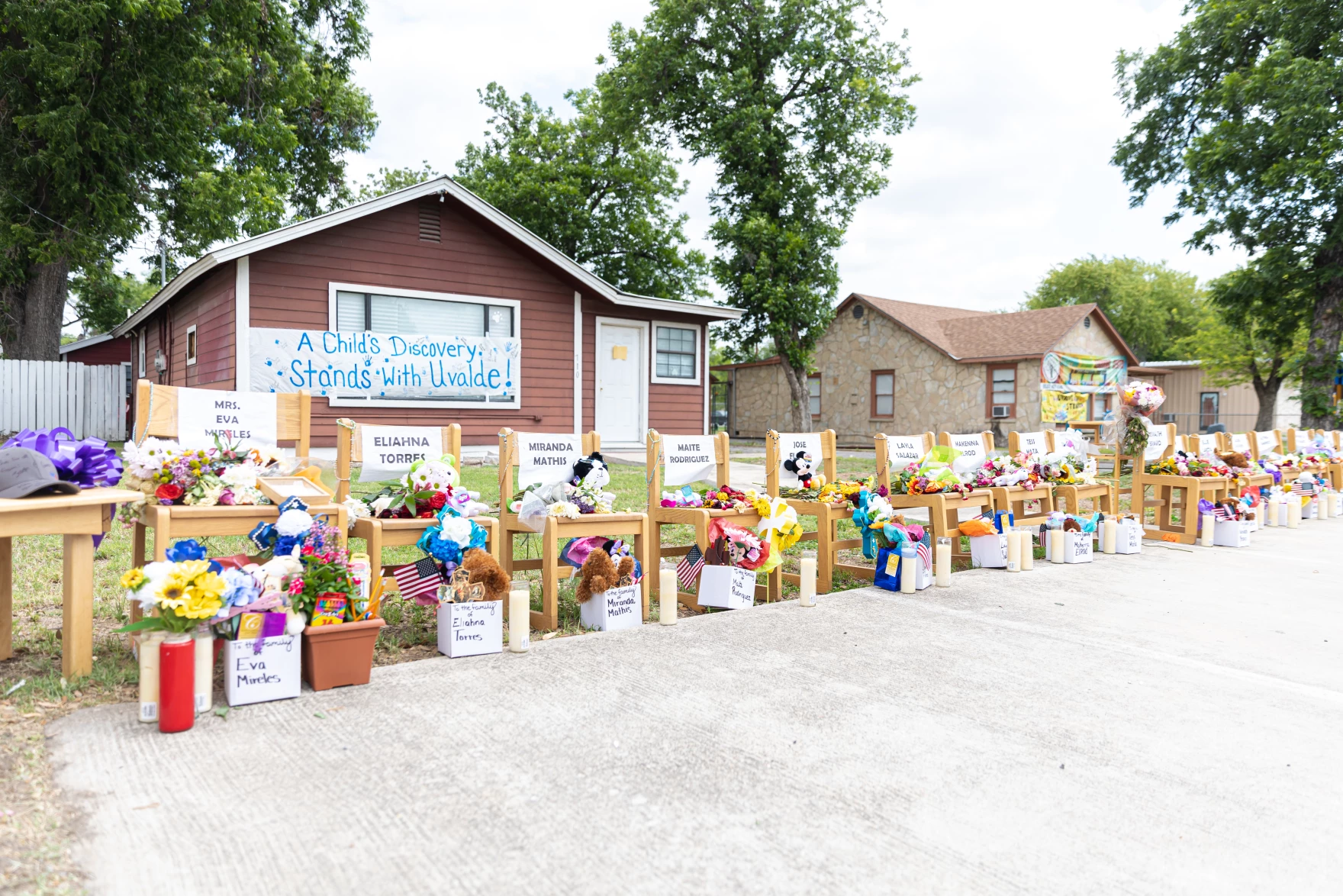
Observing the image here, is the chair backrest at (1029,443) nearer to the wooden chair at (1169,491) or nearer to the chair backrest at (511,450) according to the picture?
the wooden chair at (1169,491)

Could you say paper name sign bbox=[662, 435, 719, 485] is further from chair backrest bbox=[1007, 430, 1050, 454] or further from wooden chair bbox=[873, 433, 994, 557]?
chair backrest bbox=[1007, 430, 1050, 454]

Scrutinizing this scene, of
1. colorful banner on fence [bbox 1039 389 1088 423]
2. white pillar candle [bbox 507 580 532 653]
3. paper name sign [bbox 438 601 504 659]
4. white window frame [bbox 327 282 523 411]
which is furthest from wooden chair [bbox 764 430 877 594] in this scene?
colorful banner on fence [bbox 1039 389 1088 423]

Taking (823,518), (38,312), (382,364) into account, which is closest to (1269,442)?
(823,518)

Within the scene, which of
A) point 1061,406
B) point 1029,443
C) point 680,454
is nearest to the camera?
point 680,454

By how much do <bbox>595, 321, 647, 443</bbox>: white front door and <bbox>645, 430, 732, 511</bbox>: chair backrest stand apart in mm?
9309

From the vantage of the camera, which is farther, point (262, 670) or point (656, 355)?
point (656, 355)

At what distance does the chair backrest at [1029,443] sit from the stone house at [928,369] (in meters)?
16.8

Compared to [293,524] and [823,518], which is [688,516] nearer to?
[823,518]

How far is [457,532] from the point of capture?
3.85 m

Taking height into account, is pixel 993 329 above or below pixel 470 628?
above

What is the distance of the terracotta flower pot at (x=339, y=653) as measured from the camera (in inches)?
122

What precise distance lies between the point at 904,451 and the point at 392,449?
3669 mm

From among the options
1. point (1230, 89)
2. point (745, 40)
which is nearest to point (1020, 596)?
point (1230, 89)

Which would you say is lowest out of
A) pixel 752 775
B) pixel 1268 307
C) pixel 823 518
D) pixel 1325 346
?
pixel 752 775
